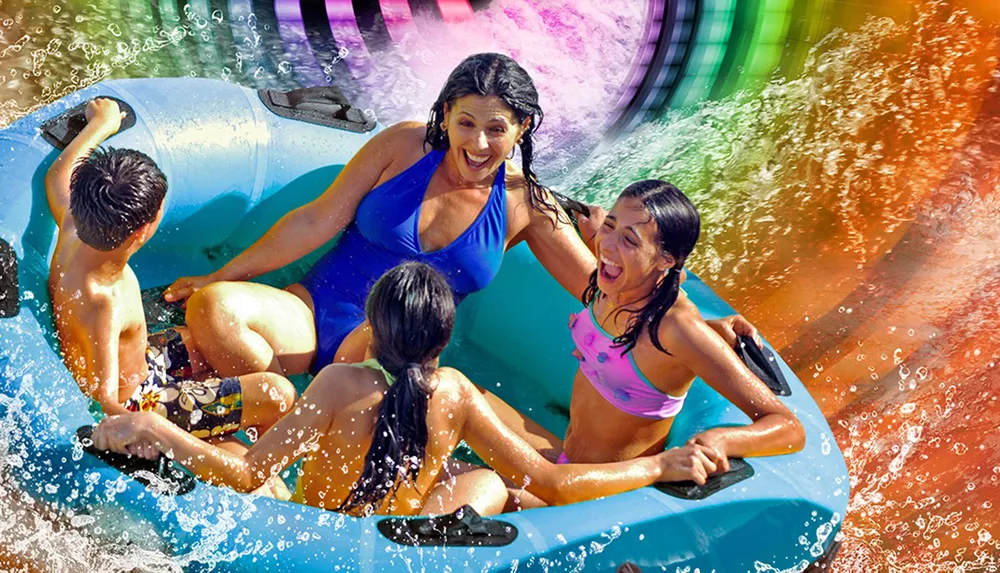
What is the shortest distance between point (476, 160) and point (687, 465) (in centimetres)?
101

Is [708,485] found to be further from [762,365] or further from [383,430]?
[383,430]

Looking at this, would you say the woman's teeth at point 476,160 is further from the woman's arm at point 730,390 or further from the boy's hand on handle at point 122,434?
the boy's hand on handle at point 122,434

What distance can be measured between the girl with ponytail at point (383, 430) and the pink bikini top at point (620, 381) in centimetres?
41

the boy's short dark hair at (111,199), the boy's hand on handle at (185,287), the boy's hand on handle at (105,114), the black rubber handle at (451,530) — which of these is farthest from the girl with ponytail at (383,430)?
the boy's hand on handle at (105,114)

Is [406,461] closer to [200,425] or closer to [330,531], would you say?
[330,531]

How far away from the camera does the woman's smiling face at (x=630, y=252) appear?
2.74m

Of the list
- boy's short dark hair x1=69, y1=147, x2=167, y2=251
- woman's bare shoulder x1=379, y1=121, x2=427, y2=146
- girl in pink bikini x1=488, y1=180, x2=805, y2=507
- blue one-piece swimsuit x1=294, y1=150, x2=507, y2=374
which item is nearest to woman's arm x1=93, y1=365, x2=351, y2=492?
boy's short dark hair x1=69, y1=147, x2=167, y2=251

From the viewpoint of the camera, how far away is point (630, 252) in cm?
275

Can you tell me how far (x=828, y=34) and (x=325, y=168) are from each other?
12.0 ft

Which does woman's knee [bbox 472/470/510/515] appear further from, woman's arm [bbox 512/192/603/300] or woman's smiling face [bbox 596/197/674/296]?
woman's arm [bbox 512/192/603/300]

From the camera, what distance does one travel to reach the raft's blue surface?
2.31 m

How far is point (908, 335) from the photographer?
14.8 feet

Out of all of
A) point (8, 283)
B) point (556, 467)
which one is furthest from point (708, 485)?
point (8, 283)

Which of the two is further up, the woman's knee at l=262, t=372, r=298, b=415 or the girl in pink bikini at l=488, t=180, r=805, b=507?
the girl in pink bikini at l=488, t=180, r=805, b=507
